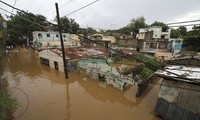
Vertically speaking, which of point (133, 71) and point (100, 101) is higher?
point (133, 71)

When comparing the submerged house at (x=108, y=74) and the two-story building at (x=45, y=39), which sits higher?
the two-story building at (x=45, y=39)

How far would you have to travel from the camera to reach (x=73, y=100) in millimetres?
10711

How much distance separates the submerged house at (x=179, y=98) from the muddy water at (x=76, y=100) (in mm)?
1403

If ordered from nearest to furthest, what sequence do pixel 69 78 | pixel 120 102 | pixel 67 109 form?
pixel 67 109, pixel 120 102, pixel 69 78

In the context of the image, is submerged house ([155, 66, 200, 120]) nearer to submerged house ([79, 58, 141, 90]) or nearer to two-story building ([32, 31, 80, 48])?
submerged house ([79, 58, 141, 90])

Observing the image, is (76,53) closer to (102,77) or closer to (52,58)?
(52,58)

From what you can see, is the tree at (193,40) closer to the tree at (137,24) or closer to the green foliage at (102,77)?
the tree at (137,24)

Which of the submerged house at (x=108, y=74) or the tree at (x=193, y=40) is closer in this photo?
the submerged house at (x=108, y=74)

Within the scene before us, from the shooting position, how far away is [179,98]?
7270mm

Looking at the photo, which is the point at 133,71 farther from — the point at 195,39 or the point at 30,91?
the point at 195,39

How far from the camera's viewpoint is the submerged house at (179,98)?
6.71 metres

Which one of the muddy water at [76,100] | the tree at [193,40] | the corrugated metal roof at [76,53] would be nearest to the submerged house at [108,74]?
the muddy water at [76,100]

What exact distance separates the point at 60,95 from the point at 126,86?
261 inches

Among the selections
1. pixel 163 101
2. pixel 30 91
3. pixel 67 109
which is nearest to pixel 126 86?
pixel 163 101
